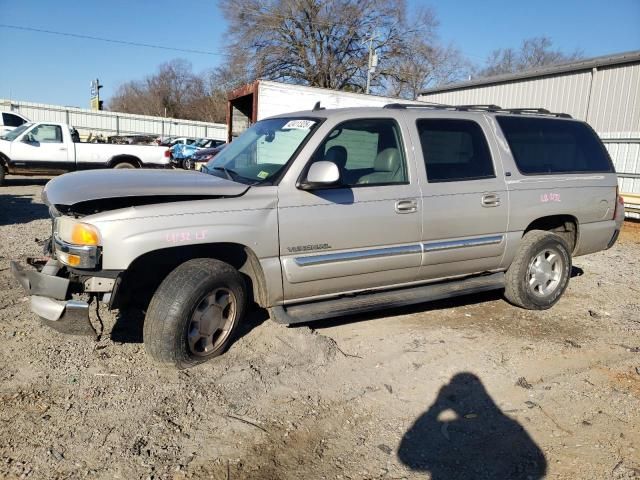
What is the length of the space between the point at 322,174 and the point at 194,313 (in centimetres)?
133

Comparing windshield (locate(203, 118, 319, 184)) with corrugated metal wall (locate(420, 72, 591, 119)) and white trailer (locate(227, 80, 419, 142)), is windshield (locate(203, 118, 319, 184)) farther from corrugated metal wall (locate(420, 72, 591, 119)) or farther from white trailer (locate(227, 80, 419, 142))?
corrugated metal wall (locate(420, 72, 591, 119))

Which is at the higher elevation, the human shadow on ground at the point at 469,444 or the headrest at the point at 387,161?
the headrest at the point at 387,161

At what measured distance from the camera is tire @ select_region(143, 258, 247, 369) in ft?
11.5

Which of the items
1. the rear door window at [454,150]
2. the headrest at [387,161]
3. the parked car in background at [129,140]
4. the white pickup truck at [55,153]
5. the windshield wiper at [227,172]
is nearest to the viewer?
the windshield wiper at [227,172]

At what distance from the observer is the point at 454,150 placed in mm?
4723

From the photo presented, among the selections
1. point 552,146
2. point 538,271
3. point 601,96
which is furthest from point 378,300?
point 601,96

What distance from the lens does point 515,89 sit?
16.5 meters

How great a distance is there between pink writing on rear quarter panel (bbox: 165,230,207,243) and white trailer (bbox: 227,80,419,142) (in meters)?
7.37

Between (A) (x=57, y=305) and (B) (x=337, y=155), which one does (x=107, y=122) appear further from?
(A) (x=57, y=305)

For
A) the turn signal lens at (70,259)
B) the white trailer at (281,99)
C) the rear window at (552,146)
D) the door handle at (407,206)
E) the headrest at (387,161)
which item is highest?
the white trailer at (281,99)

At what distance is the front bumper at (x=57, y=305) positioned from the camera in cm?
334

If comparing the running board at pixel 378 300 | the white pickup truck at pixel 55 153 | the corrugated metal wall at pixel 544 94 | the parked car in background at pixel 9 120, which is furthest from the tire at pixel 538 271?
the parked car in background at pixel 9 120

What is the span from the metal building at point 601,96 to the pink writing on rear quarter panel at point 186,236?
469 inches

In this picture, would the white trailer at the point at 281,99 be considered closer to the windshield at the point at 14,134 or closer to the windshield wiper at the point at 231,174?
the windshield at the point at 14,134
